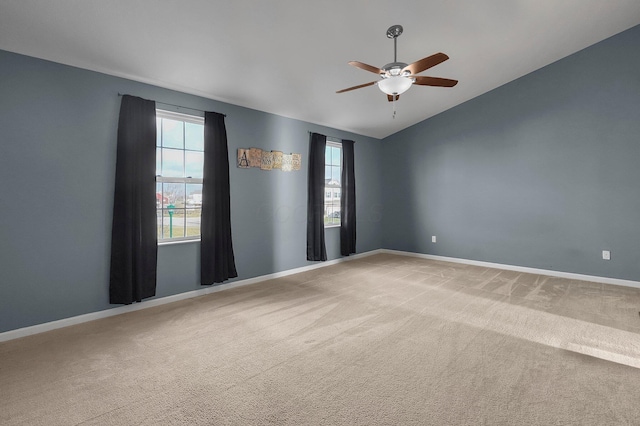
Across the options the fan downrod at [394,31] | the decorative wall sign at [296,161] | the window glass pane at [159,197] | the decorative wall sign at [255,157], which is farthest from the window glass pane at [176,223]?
the fan downrod at [394,31]

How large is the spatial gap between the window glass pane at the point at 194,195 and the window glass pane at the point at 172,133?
50 cm

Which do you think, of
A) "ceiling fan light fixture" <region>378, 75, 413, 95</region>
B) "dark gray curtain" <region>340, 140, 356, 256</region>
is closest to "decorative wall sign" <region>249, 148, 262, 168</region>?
"dark gray curtain" <region>340, 140, 356, 256</region>

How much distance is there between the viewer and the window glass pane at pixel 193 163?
3.76 meters

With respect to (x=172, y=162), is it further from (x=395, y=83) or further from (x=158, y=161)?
(x=395, y=83)

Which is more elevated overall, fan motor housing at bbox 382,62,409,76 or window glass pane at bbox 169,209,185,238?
fan motor housing at bbox 382,62,409,76

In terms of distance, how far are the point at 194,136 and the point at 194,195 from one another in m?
0.76

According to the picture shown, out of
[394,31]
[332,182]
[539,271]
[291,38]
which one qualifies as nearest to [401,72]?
[394,31]

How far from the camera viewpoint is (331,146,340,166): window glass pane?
19.0 ft

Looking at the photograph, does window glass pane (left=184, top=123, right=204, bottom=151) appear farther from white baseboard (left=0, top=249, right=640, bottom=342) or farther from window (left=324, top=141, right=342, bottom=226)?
window (left=324, top=141, right=342, bottom=226)

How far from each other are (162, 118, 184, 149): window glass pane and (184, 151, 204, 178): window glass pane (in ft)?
0.46

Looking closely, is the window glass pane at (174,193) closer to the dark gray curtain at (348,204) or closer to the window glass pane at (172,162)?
the window glass pane at (172,162)

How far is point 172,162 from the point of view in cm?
364

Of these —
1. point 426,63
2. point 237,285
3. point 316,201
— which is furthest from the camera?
point 316,201

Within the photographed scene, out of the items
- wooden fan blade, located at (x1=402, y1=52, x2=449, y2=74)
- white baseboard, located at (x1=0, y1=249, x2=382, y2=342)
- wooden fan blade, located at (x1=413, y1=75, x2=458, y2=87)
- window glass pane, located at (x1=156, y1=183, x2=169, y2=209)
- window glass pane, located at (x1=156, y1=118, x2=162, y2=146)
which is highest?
wooden fan blade, located at (x1=413, y1=75, x2=458, y2=87)
